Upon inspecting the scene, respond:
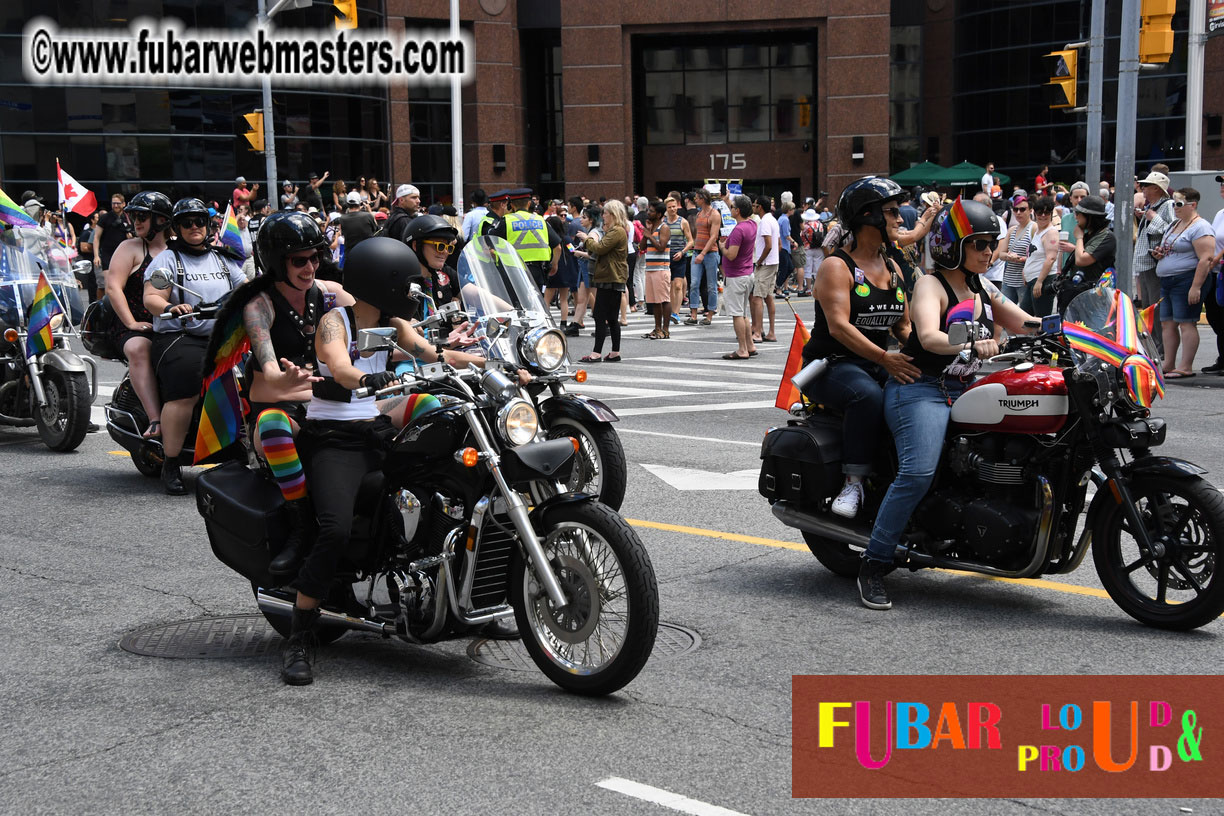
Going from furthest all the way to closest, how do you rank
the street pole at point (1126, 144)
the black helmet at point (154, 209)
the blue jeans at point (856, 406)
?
the street pole at point (1126, 144)
the black helmet at point (154, 209)
the blue jeans at point (856, 406)

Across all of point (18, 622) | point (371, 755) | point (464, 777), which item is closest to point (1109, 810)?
point (464, 777)

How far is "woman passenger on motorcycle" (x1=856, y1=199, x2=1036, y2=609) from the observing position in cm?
611

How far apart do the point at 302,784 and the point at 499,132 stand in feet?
143

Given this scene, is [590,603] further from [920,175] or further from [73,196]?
[920,175]

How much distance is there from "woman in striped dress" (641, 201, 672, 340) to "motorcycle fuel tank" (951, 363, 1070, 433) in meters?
14.5

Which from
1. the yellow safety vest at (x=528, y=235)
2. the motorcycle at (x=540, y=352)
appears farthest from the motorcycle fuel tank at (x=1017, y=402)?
A: the yellow safety vest at (x=528, y=235)

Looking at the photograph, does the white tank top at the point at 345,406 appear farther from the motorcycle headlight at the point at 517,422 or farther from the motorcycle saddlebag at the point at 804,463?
the motorcycle saddlebag at the point at 804,463

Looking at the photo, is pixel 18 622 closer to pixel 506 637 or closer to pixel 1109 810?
pixel 506 637

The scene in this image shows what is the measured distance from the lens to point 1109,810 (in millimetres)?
4055

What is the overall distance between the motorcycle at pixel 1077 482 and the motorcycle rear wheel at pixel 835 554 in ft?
1.17

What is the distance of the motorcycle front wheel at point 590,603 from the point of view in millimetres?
4766

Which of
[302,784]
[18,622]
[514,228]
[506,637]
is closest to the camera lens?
[302,784]

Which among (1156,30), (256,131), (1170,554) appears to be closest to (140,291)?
(1170,554)

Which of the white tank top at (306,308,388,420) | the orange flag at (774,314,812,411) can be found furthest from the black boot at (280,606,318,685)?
the orange flag at (774,314,812,411)
